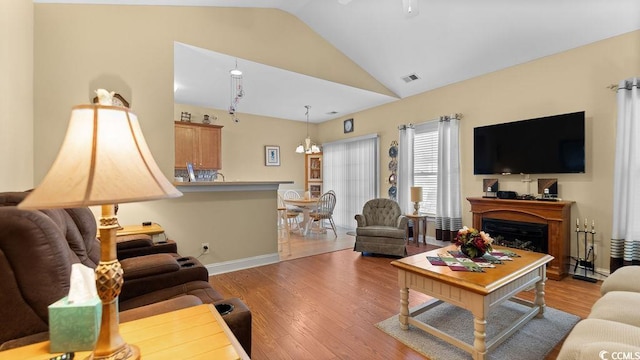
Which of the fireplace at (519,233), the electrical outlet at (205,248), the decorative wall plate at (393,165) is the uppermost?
the decorative wall plate at (393,165)

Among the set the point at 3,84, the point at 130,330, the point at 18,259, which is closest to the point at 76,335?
the point at 130,330

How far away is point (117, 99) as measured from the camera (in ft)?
9.66

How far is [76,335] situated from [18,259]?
0.36 meters

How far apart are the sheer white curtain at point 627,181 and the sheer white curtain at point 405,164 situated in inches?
108

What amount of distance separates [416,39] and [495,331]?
3.70m

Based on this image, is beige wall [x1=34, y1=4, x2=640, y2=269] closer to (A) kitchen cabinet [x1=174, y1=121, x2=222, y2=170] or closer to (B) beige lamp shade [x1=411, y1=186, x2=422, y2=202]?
(B) beige lamp shade [x1=411, y1=186, x2=422, y2=202]

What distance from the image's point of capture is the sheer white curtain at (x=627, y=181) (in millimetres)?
2992

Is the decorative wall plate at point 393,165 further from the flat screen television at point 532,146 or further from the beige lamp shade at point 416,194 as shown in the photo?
the flat screen television at point 532,146

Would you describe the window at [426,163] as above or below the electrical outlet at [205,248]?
above

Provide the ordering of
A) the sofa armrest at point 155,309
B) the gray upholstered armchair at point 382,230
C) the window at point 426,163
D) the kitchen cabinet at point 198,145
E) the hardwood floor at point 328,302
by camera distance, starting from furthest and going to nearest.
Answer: the kitchen cabinet at point 198,145 < the window at point 426,163 < the gray upholstered armchair at point 382,230 < the hardwood floor at point 328,302 < the sofa armrest at point 155,309

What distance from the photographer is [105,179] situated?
75 centimetres

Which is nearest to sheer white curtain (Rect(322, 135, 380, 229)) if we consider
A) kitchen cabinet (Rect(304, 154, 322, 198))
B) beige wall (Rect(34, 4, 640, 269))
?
kitchen cabinet (Rect(304, 154, 322, 198))

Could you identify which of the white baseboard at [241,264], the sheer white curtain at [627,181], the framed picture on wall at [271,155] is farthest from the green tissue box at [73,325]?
the framed picture on wall at [271,155]

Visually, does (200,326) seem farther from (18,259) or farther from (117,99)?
(117,99)
